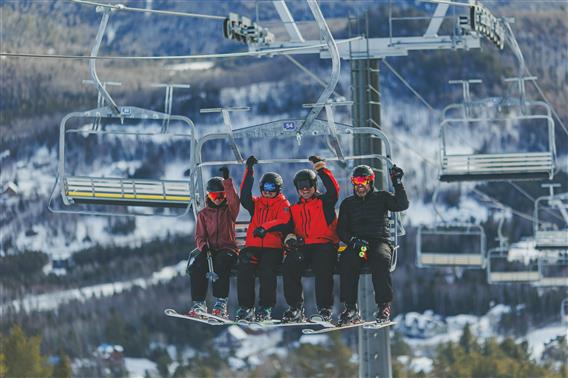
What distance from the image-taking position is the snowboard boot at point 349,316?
1583 cm

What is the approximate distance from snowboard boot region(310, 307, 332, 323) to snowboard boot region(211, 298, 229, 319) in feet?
2.68

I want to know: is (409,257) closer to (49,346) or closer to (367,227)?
(49,346)

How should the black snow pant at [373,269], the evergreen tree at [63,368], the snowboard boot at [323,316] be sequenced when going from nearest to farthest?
the snowboard boot at [323,316] < the black snow pant at [373,269] < the evergreen tree at [63,368]

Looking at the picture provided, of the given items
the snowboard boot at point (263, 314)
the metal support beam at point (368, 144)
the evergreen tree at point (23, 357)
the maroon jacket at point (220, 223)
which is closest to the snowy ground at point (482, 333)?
the evergreen tree at point (23, 357)

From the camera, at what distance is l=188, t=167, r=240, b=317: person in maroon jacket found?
637 inches

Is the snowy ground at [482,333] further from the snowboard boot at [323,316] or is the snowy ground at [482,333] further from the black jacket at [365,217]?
the snowboard boot at [323,316]

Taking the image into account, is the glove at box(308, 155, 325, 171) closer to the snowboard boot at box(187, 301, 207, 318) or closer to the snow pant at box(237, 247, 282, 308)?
the snow pant at box(237, 247, 282, 308)

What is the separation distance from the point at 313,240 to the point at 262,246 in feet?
1.50

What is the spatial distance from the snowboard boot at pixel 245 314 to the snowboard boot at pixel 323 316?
59 cm

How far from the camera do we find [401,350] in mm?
59312

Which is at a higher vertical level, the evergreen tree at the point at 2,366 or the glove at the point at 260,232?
the glove at the point at 260,232

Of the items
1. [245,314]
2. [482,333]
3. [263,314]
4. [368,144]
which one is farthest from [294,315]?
[482,333]

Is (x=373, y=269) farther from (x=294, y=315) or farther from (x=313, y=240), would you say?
(x=294, y=315)

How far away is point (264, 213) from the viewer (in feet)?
53.2
